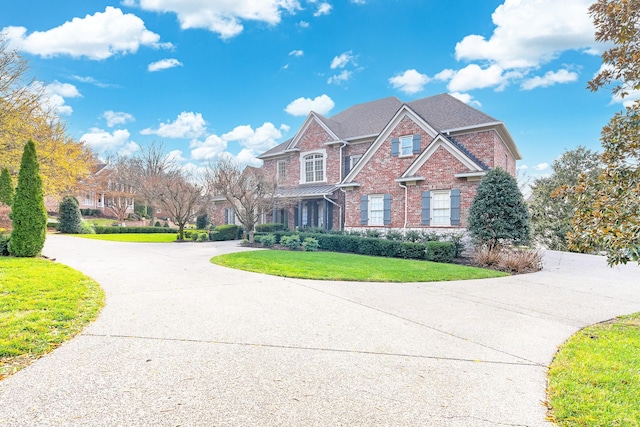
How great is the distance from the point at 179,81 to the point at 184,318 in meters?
17.4

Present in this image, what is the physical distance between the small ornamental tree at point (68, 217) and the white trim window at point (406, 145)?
77.8ft

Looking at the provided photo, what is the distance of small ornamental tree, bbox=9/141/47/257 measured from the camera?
10484mm

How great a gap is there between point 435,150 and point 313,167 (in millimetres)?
10246

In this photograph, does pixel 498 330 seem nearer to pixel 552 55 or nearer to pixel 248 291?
pixel 248 291

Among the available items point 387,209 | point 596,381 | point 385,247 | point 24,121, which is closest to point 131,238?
point 24,121

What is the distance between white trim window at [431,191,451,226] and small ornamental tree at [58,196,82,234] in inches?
992

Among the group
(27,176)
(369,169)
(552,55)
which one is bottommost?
(27,176)

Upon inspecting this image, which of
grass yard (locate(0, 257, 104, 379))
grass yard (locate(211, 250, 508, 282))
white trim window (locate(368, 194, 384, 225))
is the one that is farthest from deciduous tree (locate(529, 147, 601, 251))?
grass yard (locate(0, 257, 104, 379))

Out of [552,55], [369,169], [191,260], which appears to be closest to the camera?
[191,260]

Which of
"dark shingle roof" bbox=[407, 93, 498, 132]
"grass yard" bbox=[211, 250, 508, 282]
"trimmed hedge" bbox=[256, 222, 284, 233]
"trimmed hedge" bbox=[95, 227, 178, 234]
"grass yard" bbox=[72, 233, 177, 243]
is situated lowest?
"grass yard" bbox=[211, 250, 508, 282]

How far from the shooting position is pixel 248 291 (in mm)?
6859

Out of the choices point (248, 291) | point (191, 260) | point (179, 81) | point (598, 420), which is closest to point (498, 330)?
point (598, 420)

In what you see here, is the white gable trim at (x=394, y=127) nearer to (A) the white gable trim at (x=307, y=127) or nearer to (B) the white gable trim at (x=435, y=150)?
(B) the white gable trim at (x=435, y=150)

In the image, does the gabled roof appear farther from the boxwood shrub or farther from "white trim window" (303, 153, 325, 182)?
the boxwood shrub
